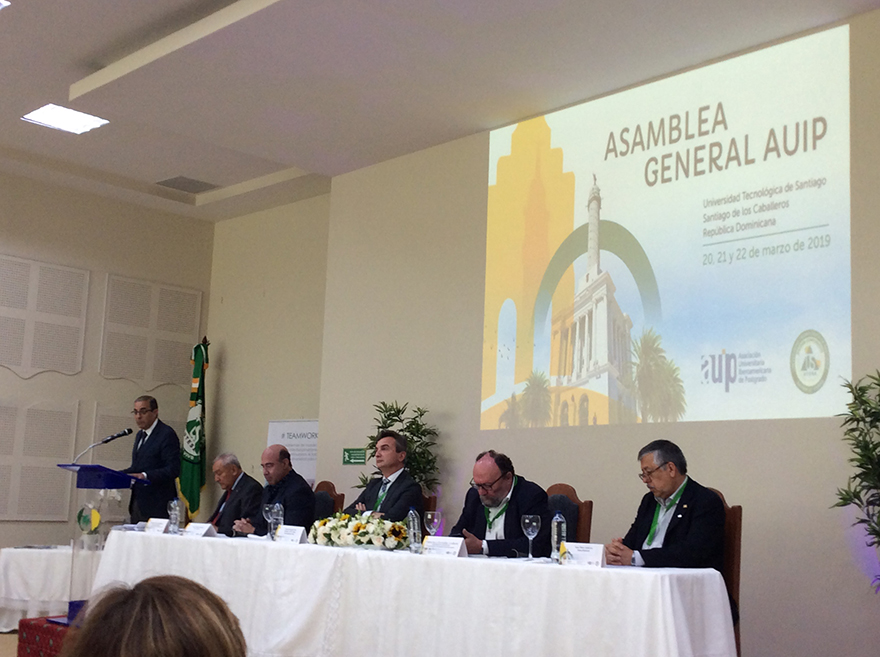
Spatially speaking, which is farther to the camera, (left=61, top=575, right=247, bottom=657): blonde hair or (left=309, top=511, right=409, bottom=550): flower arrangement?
(left=309, top=511, right=409, bottom=550): flower arrangement

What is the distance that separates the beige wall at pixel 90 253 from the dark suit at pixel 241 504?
10.6ft

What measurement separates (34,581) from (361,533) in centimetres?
328

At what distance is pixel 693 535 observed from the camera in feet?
12.2

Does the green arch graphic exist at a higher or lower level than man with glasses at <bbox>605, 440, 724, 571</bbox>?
higher

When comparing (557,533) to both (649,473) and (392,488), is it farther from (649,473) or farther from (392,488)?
(392,488)

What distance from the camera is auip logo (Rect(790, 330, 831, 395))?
4676 millimetres

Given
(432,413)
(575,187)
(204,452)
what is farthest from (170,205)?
(575,187)

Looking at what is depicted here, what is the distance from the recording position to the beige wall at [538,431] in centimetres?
458

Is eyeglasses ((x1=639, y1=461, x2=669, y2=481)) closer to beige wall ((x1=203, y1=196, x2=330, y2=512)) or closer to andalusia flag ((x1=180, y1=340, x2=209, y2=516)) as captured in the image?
beige wall ((x1=203, y1=196, x2=330, y2=512))

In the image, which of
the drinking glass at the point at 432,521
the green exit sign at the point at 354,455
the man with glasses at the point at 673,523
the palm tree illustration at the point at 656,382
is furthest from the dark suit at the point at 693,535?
the green exit sign at the point at 354,455

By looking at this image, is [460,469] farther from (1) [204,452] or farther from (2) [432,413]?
(1) [204,452]

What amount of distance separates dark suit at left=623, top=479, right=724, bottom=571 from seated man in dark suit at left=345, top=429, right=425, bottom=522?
156 centimetres

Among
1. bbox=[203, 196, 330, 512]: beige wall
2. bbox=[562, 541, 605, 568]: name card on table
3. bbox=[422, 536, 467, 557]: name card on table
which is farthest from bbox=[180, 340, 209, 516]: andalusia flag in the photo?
bbox=[562, 541, 605, 568]: name card on table

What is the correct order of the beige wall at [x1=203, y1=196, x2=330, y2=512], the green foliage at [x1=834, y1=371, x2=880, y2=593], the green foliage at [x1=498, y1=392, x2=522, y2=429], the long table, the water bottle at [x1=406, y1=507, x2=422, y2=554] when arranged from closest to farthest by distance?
the long table → the water bottle at [x1=406, y1=507, x2=422, y2=554] → the green foliage at [x1=834, y1=371, x2=880, y2=593] → the green foliage at [x1=498, y1=392, x2=522, y2=429] → the beige wall at [x1=203, y1=196, x2=330, y2=512]
